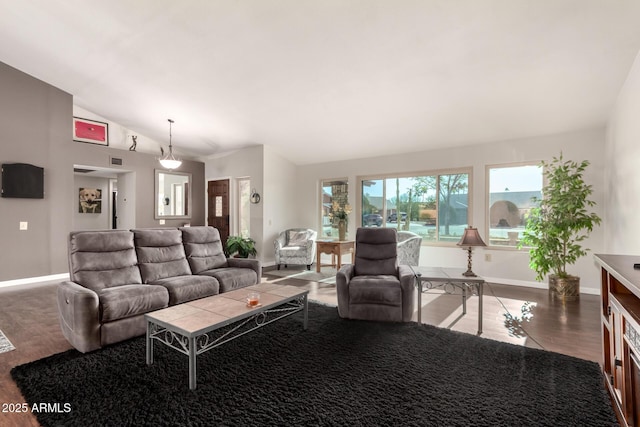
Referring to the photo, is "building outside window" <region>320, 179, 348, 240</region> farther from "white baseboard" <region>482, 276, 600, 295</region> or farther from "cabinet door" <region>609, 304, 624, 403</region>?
"cabinet door" <region>609, 304, 624, 403</region>

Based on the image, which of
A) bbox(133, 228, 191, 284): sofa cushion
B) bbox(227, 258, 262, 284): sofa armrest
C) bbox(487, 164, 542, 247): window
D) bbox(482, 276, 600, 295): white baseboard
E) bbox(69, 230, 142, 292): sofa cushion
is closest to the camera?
bbox(69, 230, 142, 292): sofa cushion

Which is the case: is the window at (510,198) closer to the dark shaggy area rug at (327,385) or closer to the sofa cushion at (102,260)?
the dark shaggy area rug at (327,385)

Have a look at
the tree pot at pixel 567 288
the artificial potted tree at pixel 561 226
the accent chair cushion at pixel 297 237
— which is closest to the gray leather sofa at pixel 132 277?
the accent chair cushion at pixel 297 237

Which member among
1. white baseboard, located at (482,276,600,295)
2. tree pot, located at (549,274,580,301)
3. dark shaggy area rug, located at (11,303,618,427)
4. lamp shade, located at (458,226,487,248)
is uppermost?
lamp shade, located at (458,226,487,248)

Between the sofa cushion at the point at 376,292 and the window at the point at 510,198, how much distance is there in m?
2.96

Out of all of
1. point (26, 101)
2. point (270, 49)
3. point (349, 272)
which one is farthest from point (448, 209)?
point (26, 101)

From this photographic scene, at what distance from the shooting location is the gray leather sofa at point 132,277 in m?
2.69

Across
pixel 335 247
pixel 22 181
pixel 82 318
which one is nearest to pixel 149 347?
pixel 82 318

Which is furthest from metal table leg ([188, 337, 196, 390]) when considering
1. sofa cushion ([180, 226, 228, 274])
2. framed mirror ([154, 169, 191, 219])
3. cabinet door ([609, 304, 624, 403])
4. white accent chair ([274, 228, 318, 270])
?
framed mirror ([154, 169, 191, 219])

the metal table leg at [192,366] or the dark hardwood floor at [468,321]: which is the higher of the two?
the metal table leg at [192,366]

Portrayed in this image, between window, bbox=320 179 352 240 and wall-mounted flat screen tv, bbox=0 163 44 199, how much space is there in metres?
5.29

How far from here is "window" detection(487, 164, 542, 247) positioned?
16.7 feet

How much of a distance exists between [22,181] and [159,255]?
3.42 metres

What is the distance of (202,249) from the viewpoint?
4262 millimetres
